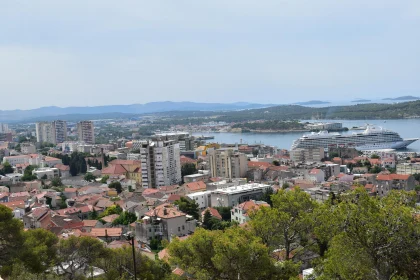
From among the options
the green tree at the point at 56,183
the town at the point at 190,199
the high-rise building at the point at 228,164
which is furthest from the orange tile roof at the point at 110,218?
the high-rise building at the point at 228,164

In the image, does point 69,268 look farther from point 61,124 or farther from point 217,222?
point 61,124

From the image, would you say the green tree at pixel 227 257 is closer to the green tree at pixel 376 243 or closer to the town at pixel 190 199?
the town at pixel 190 199

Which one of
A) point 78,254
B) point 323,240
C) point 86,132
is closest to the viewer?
point 323,240

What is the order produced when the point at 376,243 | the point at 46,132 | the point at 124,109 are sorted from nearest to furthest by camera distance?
the point at 376,243
the point at 46,132
the point at 124,109

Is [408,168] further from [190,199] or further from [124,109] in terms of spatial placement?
[124,109]

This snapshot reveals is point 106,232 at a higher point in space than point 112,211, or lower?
higher

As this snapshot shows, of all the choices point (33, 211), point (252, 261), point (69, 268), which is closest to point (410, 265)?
point (252, 261)

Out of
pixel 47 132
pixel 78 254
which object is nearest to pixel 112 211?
pixel 78 254
